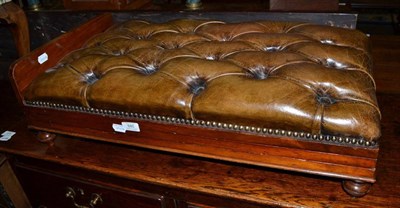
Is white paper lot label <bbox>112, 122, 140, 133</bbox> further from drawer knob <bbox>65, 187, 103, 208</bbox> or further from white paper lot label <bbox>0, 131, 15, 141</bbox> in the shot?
white paper lot label <bbox>0, 131, 15, 141</bbox>

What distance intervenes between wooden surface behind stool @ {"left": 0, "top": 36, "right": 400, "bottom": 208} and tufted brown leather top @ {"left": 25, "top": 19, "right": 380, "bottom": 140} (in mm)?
210

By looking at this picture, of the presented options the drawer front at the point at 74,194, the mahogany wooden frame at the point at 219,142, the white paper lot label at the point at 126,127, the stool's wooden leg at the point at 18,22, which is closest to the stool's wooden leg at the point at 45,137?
the mahogany wooden frame at the point at 219,142

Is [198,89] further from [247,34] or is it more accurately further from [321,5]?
[321,5]

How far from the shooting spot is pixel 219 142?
79cm

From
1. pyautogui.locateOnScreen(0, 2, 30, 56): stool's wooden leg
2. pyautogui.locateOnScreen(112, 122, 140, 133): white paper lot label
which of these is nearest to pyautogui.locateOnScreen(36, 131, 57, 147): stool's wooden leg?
pyautogui.locateOnScreen(112, 122, 140, 133): white paper lot label

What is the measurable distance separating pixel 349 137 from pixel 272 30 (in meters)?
0.50

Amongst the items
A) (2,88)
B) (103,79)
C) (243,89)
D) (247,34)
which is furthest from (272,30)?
(2,88)

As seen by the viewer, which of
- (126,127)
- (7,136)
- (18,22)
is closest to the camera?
(126,127)

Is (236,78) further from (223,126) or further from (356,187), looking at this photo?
(356,187)

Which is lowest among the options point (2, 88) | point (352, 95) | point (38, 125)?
point (2, 88)

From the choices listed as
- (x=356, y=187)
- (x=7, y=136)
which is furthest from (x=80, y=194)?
(x=356, y=187)

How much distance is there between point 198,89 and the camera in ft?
2.58

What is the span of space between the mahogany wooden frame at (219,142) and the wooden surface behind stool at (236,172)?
0.21ft

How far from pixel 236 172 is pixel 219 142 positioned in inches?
6.2
